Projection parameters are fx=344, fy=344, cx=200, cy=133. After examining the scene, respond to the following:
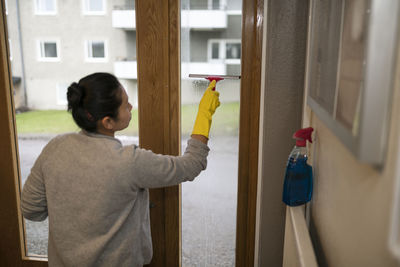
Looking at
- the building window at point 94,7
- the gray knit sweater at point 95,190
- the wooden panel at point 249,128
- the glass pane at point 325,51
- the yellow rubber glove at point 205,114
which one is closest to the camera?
the glass pane at point 325,51

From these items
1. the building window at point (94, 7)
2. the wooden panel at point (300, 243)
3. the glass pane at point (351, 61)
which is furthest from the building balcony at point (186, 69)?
the glass pane at point (351, 61)

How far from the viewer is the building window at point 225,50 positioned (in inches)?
55.3

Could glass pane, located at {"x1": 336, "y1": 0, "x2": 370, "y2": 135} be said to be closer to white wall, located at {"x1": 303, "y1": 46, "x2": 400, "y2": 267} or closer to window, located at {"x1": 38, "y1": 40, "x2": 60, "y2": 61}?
white wall, located at {"x1": 303, "y1": 46, "x2": 400, "y2": 267}

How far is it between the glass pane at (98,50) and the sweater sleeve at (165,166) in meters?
0.61

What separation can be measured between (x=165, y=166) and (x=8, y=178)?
3.14ft

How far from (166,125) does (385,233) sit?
1.09 metres

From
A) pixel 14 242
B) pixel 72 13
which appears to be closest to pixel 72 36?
pixel 72 13

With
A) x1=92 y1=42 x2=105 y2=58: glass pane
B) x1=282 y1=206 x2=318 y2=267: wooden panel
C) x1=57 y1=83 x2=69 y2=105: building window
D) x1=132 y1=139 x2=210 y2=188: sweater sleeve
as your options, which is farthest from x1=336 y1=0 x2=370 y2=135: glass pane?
x1=57 y1=83 x2=69 y2=105: building window

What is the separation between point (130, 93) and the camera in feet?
4.92

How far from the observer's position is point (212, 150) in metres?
1.51

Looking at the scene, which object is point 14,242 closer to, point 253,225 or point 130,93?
point 130,93

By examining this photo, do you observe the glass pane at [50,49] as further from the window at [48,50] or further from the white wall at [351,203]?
the white wall at [351,203]

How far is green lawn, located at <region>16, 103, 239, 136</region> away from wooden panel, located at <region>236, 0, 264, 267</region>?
3.0 inches

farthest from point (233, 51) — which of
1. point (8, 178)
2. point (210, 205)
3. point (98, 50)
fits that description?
point (8, 178)
